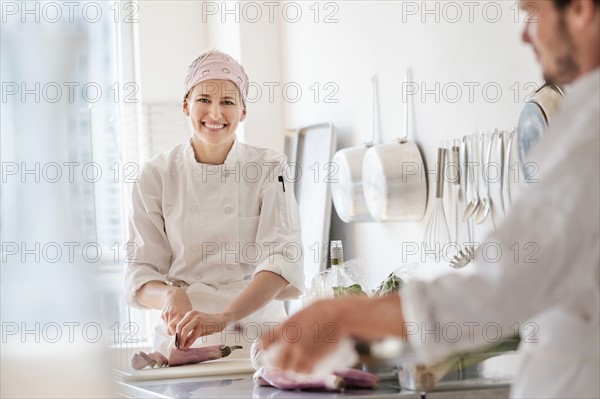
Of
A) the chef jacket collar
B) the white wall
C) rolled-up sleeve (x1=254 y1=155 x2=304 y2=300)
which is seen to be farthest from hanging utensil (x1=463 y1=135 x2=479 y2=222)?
the white wall

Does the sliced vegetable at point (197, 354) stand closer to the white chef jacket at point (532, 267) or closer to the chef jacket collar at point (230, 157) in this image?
the chef jacket collar at point (230, 157)

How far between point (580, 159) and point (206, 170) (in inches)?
64.6

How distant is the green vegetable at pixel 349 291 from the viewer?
2146 millimetres

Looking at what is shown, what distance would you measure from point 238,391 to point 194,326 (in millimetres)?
289

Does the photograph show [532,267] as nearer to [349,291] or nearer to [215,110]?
[349,291]

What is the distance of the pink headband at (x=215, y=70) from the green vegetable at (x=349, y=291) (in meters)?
0.54

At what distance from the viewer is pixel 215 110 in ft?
7.72

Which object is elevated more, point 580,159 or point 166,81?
point 166,81

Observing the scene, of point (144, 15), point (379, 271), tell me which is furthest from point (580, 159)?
point (144, 15)

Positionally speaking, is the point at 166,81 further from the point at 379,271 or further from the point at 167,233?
the point at 167,233

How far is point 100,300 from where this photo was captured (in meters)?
3.86
